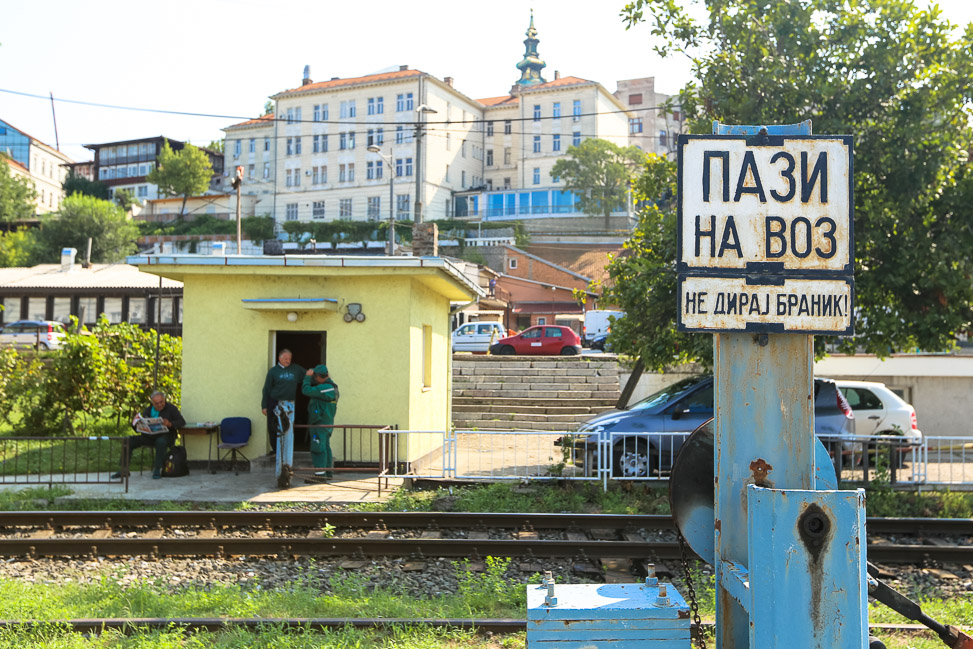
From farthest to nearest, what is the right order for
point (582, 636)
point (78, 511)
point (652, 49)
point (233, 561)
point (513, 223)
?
point (513, 223)
point (652, 49)
point (78, 511)
point (233, 561)
point (582, 636)

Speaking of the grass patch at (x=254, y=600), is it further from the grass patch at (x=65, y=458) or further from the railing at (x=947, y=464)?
the railing at (x=947, y=464)

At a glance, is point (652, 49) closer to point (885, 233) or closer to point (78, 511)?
point (885, 233)

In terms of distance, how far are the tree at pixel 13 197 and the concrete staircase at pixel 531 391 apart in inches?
2704

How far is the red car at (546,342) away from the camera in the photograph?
35.3 m

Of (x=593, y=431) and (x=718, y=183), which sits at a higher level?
(x=718, y=183)

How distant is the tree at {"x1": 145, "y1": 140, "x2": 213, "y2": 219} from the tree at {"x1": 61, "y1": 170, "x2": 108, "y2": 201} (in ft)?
67.6

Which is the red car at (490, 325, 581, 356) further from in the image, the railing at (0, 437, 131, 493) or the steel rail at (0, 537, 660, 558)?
the steel rail at (0, 537, 660, 558)

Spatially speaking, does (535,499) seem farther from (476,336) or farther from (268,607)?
(476,336)

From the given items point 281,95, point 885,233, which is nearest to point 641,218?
point 885,233

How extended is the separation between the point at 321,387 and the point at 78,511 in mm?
4029

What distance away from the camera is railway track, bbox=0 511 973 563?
8.83 meters

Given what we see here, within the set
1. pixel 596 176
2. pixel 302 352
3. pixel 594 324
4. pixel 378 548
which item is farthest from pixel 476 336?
pixel 596 176

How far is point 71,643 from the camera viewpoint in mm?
5887

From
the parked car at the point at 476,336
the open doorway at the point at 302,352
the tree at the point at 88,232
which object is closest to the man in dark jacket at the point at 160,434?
the open doorway at the point at 302,352
